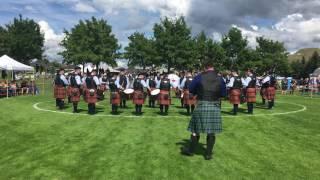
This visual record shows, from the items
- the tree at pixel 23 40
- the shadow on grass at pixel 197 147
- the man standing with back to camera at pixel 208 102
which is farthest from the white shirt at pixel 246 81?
the tree at pixel 23 40

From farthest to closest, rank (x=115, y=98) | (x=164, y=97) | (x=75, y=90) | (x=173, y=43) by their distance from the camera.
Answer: (x=173, y=43) < (x=75, y=90) < (x=115, y=98) < (x=164, y=97)

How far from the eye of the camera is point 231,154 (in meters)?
8.71

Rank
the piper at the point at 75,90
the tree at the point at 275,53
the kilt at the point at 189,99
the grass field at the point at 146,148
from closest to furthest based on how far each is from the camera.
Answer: the grass field at the point at 146,148 → the kilt at the point at 189,99 → the piper at the point at 75,90 → the tree at the point at 275,53

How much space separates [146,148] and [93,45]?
4219 cm

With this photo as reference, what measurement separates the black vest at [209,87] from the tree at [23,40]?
67.5 metres

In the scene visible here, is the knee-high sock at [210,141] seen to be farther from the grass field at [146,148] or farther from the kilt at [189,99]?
the kilt at [189,99]

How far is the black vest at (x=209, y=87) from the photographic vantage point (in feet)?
25.8

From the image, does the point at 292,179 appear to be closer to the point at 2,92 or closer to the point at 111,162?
the point at 111,162

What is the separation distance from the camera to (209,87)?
7.86 metres

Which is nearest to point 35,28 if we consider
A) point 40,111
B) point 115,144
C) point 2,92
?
point 2,92

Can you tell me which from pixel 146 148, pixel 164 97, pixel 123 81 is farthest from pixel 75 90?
pixel 146 148

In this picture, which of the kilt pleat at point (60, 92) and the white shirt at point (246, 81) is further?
the kilt pleat at point (60, 92)

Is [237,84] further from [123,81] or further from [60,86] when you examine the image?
[60,86]

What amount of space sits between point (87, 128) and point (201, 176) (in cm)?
541
